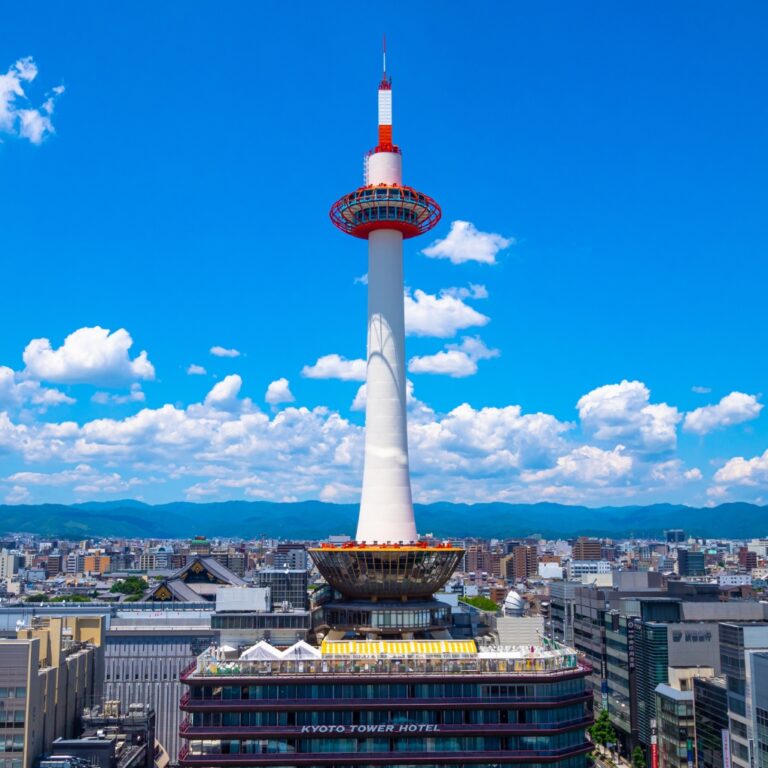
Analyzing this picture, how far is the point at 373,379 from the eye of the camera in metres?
98.2

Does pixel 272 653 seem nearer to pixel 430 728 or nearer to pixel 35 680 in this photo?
pixel 430 728

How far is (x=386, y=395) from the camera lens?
9750 cm

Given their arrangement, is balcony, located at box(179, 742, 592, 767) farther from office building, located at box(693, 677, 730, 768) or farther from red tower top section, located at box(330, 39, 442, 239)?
red tower top section, located at box(330, 39, 442, 239)

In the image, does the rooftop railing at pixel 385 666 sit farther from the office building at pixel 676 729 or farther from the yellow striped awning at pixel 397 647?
the office building at pixel 676 729

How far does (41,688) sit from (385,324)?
4675cm

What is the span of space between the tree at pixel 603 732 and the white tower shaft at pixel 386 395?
188 ft

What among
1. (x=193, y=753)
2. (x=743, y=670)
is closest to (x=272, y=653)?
(x=193, y=753)

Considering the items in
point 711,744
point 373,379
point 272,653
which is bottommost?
point 711,744

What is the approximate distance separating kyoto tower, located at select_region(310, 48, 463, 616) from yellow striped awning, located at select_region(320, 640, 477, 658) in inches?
234

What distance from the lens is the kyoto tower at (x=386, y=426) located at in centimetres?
8850

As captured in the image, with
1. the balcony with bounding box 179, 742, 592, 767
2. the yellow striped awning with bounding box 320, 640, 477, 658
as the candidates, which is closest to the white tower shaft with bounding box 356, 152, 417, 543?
the yellow striped awning with bounding box 320, 640, 477, 658

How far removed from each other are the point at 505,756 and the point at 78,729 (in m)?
49.4

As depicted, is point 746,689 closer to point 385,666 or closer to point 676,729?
point 676,729

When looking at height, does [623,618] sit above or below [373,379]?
below
